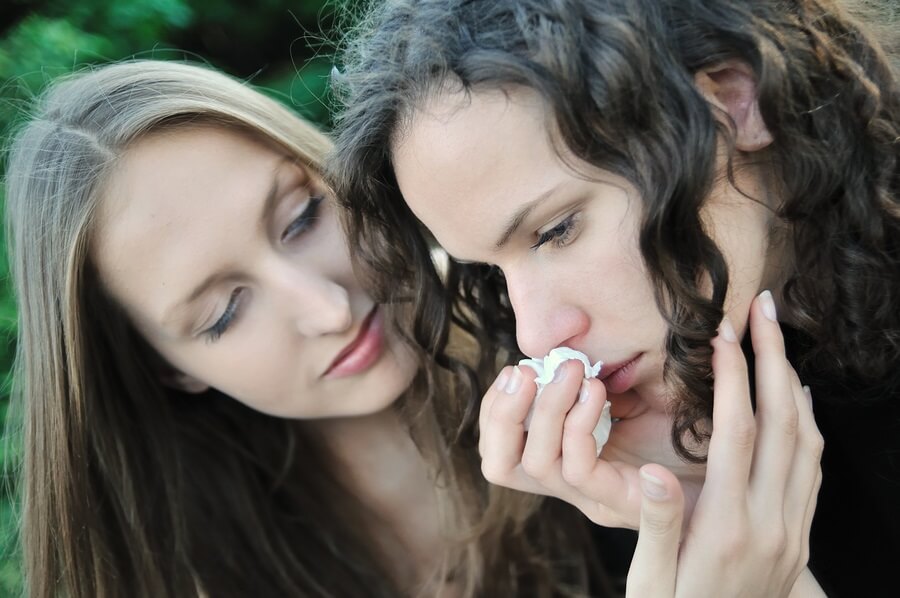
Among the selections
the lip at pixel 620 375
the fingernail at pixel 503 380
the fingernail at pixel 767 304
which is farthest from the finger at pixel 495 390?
the fingernail at pixel 767 304

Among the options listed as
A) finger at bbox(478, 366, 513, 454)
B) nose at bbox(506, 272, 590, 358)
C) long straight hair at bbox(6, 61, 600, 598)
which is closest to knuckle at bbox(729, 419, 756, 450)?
nose at bbox(506, 272, 590, 358)

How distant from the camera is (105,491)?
2.36m

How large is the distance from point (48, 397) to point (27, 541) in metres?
0.41

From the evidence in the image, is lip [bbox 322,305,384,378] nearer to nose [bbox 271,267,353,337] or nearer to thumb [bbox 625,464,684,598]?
nose [bbox 271,267,353,337]

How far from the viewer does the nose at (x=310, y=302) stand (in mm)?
2061

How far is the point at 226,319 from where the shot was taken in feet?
7.00

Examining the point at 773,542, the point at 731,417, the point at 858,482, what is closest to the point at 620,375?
the point at 731,417

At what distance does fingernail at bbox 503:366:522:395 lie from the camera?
1768 millimetres

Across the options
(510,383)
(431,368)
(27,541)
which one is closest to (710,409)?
(510,383)

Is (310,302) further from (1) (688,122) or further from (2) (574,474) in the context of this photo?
(1) (688,122)

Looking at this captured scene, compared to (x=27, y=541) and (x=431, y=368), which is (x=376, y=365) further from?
(x=27, y=541)

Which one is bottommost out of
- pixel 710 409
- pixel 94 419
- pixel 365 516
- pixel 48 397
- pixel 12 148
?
pixel 365 516

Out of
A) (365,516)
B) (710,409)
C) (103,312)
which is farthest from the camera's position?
(365,516)

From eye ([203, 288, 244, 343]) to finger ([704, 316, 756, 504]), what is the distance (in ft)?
3.81
